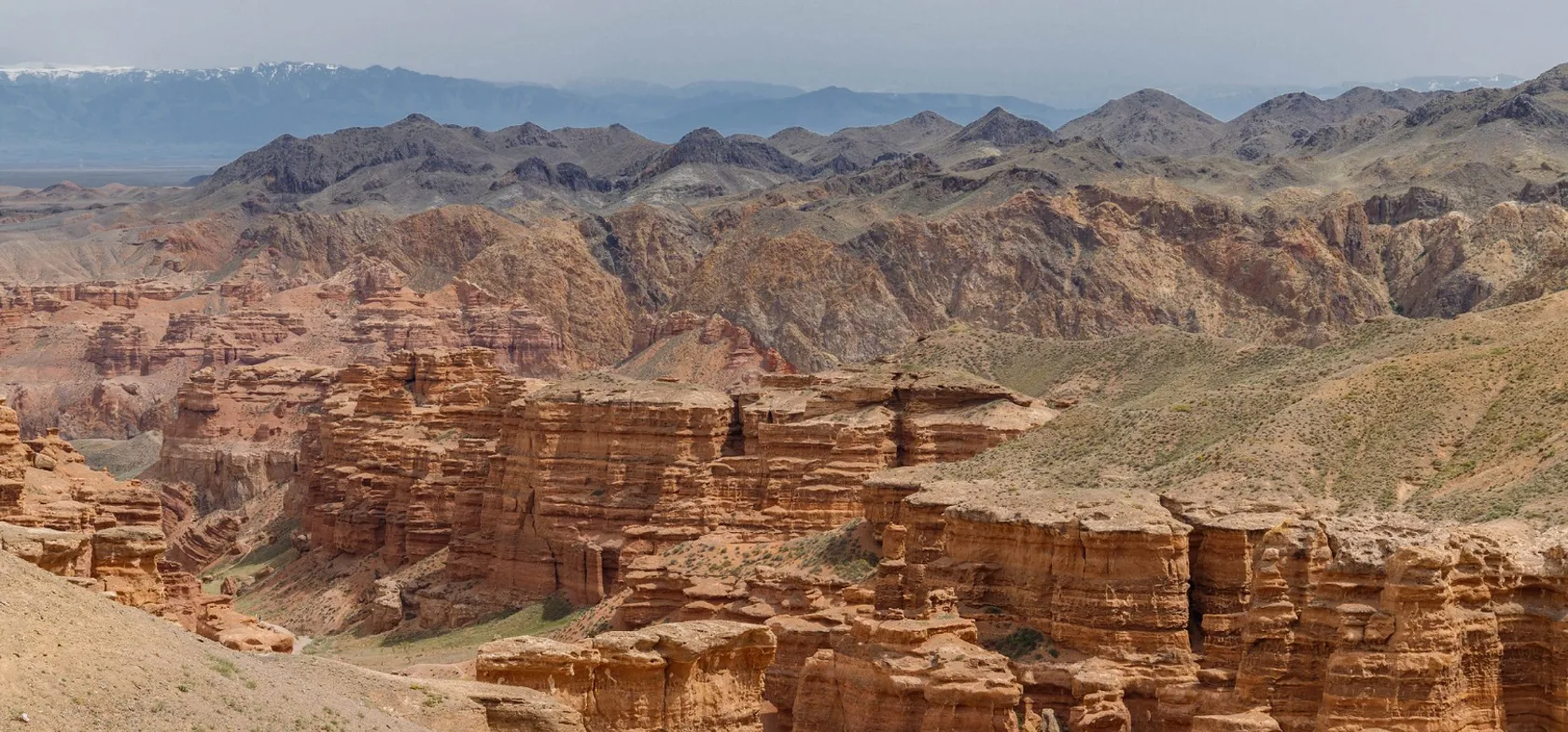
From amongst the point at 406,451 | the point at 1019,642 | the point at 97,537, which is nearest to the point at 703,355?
the point at 406,451

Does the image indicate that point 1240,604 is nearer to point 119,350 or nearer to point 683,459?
point 683,459

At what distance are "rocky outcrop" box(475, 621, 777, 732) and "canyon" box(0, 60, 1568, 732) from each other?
2.9 inches

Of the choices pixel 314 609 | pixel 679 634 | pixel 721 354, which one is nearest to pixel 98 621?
pixel 679 634

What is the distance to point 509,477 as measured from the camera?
85.2 m

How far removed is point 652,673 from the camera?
1588 inches

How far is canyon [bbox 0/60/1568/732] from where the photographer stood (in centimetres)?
3994

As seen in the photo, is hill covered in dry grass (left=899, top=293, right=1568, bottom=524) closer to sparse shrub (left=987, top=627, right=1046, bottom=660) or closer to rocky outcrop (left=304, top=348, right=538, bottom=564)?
sparse shrub (left=987, top=627, right=1046, bottom=660)

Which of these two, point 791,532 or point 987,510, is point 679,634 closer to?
point 987,510

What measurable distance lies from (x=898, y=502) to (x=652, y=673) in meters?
26.1

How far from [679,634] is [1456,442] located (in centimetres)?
2544

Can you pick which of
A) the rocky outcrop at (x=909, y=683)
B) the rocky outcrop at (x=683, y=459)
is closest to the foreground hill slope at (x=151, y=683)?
the rocky outcrop at (x=909, y=683)

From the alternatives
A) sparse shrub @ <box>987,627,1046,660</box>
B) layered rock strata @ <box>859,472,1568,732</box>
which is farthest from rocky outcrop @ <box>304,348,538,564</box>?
sparse shrub @ <box>987,627,1046,660</box>

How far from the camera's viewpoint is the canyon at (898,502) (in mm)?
39938

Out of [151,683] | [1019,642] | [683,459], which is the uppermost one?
[151,683]
